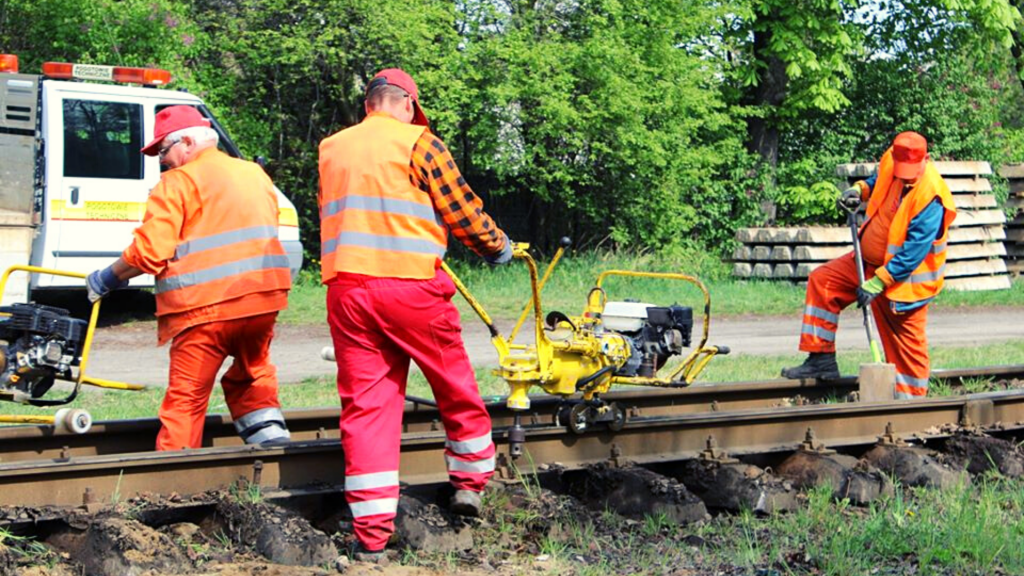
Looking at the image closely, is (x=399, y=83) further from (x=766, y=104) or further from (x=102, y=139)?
(x=766, y=104)

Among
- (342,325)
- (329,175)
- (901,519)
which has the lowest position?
(901,519)

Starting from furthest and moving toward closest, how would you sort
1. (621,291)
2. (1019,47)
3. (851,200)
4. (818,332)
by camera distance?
1. (1019,47)
2. (621,291)
3. (818,332)
4. (851,200)

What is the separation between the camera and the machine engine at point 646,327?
783cm

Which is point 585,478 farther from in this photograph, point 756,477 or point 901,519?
point 901,519

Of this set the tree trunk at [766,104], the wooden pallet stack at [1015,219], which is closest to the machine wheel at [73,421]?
the tree trunk at [766,104]

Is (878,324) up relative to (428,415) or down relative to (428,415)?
up

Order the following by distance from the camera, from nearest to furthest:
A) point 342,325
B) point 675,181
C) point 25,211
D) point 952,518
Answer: point 342,325, point 952,518, point 25,211, point 675,181

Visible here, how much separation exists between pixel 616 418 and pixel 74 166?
29.4 feet

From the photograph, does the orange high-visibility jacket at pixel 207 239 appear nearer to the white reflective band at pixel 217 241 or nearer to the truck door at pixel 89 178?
the white reflective band at pixel 217 241

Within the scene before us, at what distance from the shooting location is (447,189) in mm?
5961

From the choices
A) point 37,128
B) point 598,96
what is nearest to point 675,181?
point 598,96

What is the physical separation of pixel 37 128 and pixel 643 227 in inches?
390

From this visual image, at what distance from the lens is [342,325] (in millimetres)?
5891

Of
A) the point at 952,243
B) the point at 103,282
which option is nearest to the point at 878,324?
the point at 103,282
